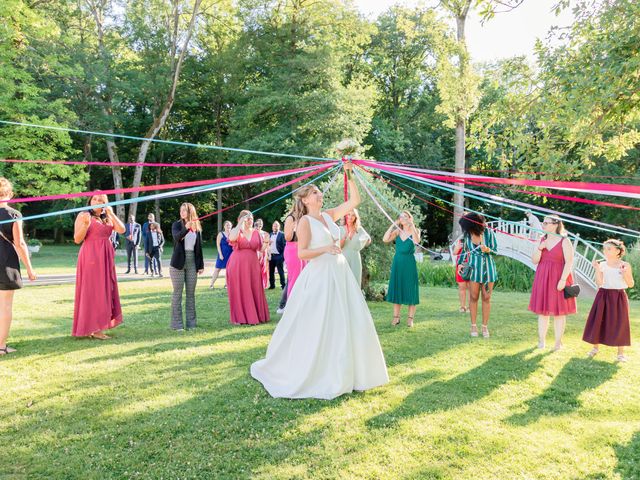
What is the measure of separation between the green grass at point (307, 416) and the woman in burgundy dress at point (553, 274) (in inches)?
22.2

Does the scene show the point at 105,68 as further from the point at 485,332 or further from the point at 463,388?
the point at 463,388

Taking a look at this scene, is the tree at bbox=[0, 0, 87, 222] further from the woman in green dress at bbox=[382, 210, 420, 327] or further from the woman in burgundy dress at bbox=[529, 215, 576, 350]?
the woman in burgundy dress at bbox=[529, 215, 576, 350]

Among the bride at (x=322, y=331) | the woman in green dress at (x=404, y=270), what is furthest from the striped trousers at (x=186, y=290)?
the woman in green dress at (x=404, y=270)

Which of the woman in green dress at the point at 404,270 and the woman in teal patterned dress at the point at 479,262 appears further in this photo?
the woman in green dress at the point at 404,270

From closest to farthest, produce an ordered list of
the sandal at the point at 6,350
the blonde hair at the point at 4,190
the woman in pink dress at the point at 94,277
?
the blonde hair at the point at 4,190, the sandal at the point at 6,350, the woman in pink dress at the point at 94,277

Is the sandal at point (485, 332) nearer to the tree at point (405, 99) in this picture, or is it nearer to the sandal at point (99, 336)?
the sandal at point (99, 336)

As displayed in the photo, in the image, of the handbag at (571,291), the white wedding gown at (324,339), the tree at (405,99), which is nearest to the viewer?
the white wedding gown at (324,339)

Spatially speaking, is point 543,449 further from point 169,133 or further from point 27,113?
point 169,133

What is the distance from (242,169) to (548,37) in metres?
25.7

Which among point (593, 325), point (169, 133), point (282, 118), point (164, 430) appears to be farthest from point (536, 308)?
point (169, 133)

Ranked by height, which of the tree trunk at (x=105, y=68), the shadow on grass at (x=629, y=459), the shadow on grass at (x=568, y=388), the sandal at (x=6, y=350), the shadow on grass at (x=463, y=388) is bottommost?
the shadow on grass at (x=629, y=459)

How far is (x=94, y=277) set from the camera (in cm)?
663

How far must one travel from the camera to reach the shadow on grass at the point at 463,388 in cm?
424

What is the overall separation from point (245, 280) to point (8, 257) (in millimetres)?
3364
